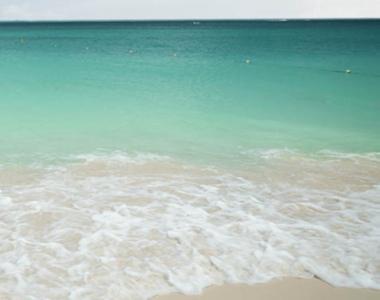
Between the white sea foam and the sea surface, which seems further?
the sea surface

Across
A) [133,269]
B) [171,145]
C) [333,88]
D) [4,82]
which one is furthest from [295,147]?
[4,82]

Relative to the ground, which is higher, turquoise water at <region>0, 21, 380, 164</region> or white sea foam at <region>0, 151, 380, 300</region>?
white sea foam at <region>0, 151, 380, 300</region>

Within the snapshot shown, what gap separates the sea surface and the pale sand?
0.14 m

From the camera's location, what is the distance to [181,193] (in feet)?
30.0

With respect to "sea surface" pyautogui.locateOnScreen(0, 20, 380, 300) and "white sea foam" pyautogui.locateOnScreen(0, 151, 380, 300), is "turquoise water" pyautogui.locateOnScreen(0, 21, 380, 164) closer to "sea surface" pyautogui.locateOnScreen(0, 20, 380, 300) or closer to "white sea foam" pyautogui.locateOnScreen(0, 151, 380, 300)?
"sea surface" pyautogui.locateOnScreen(0, 20, 380, 300)

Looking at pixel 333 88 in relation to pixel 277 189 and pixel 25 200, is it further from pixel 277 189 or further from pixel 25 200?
pixel 25 200

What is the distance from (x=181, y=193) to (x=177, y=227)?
5.09 feet

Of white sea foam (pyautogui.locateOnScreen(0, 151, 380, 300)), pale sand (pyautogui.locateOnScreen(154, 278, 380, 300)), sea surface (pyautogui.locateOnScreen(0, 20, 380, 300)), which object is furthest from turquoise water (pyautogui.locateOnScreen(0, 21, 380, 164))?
pale sand (pyautogui.locateOnScreen(154, 278, 380, 300))

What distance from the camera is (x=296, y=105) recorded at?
1917cm

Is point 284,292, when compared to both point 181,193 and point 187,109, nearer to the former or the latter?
point 181,193

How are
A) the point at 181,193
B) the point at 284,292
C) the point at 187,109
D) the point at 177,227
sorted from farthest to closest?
the point at 187,109 → the point at 181,193 → the point at 177,227 → the point at 284,292

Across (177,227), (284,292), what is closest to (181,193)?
(177,227)

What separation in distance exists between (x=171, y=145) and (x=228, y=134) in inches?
83.8

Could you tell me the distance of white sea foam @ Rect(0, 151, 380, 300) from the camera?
20.3 ft
